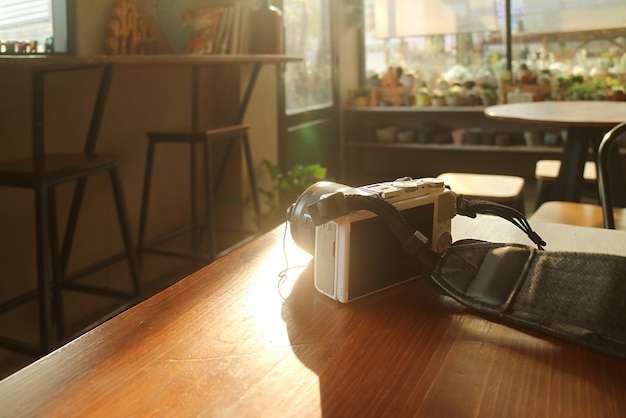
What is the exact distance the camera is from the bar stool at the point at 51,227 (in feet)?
5.76

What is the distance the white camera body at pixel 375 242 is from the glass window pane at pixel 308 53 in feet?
10.7

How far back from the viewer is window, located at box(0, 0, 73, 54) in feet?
7.00

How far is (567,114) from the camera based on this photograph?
253 cm

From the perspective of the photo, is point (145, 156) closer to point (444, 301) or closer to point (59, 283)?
point (59, 283)

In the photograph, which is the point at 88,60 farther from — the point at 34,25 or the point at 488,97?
the point at 488,97

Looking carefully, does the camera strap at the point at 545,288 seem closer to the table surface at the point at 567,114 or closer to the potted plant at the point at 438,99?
the table surface at the point at 567,114

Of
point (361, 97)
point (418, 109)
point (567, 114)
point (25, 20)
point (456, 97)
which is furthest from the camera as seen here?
point (361, 97)

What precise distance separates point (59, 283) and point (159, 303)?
1537mm

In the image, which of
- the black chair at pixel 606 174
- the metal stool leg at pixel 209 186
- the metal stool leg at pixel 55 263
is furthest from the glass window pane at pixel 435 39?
the metal stool leg at pixel 55 263

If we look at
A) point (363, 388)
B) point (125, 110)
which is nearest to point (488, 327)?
point (363, 388)

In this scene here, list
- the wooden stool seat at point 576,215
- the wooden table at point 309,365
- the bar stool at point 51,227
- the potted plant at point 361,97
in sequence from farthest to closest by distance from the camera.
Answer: the potted plant at point 361,97 → the wooden stool seat at point 576,215 → the bar stool at point 51,227 → the wooden table at point 309,365

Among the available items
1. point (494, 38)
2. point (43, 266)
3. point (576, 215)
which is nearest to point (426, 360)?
point (43, 266)

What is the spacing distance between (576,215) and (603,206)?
0.48 meters

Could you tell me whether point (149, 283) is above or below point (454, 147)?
below
